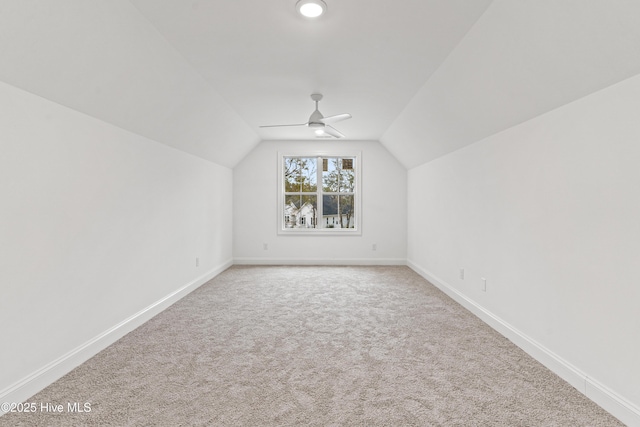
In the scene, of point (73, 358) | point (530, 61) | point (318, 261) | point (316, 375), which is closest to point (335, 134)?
point (530, 61)

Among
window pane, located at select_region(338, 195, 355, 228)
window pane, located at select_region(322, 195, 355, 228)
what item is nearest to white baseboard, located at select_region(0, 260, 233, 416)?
window pane, located at select_region(322, 195, 355, 228)

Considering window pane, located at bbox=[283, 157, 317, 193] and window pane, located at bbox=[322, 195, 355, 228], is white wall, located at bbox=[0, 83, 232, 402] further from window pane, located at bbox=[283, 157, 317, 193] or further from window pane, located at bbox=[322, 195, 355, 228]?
window pane, located at bbox=[322, 195, 355, 228]

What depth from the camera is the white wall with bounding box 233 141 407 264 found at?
6500 millimetres

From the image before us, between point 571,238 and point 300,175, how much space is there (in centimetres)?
514

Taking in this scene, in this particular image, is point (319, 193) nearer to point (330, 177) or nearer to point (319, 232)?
point (330, 177)

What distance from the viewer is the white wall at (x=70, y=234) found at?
1.93 m

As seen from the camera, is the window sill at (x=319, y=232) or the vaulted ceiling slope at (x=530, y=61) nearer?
the vaulted ceiling slope at (x=530, y=61)

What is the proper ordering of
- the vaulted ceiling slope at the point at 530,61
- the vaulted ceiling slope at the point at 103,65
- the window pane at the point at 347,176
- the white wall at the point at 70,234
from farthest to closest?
1. the window pane at the point at 347,176
2. the white wall at the point at 70,234
3. the vaulted ceiling slope at the point at 103,65
4. the vaulted ceiling slope at the point at 530,61

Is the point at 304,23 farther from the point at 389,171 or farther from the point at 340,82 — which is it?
the point at 389,171

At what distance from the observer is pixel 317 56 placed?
9.38 feet

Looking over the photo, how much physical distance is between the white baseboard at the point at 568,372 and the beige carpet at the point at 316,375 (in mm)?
57

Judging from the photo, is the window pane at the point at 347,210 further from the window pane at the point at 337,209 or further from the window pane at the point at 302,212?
the window pane at the point at 302,212

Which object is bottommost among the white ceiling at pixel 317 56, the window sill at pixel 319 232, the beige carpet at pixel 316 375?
the beige carpet at pixel 316 375

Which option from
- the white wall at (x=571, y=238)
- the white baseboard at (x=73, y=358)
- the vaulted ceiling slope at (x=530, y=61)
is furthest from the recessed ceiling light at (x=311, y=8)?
the white baseboard at (x=73, y=358)
